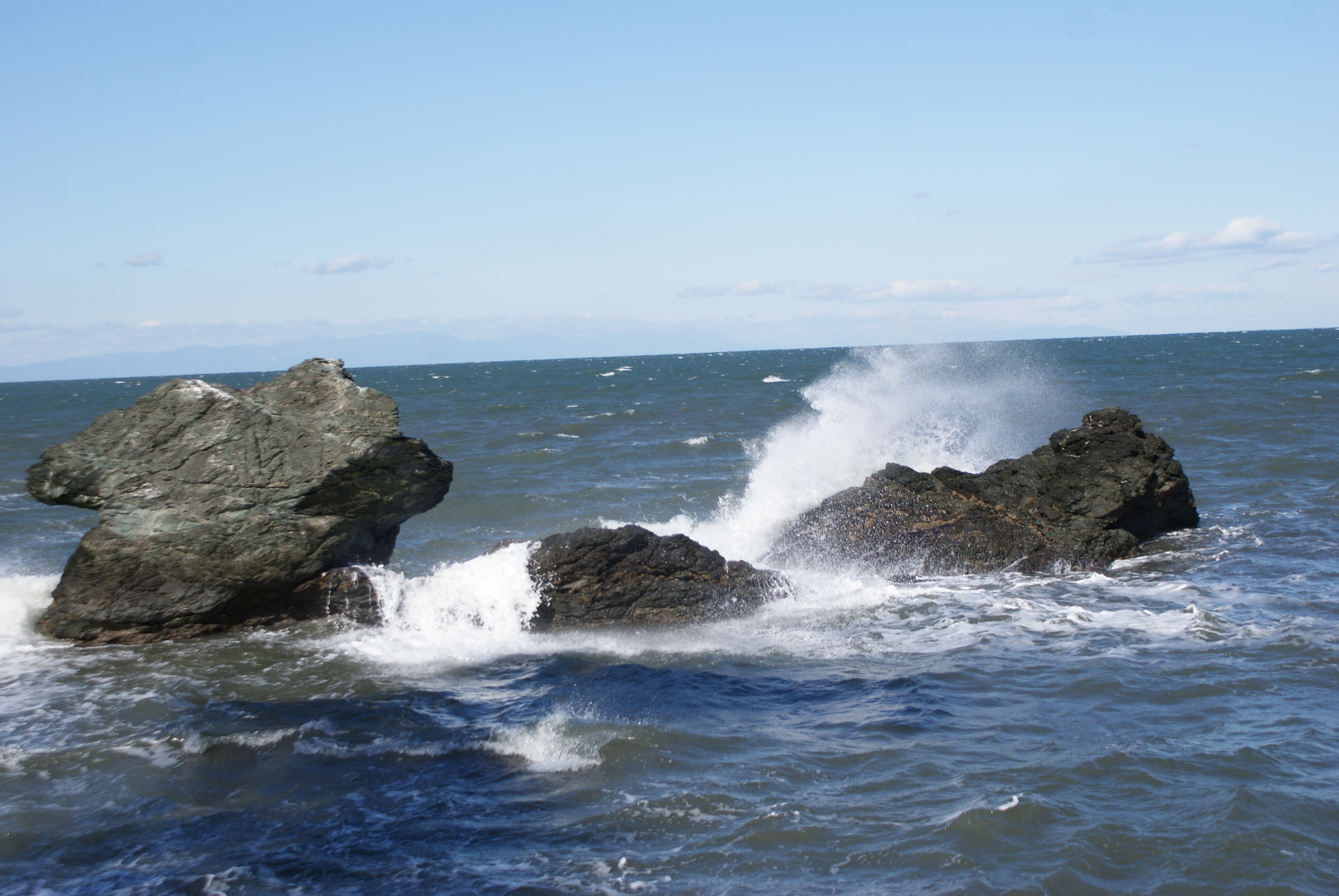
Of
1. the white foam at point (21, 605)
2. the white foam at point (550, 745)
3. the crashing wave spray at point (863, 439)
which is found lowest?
the white foam at point (550, 745)

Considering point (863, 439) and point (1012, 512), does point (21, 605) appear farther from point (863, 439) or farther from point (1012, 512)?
point (863, 439)

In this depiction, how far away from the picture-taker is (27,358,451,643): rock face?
25.7 ft

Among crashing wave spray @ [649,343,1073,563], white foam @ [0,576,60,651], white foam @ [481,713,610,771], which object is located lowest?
white foam @ [481,713,610,771]

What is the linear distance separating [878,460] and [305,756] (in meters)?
10.3

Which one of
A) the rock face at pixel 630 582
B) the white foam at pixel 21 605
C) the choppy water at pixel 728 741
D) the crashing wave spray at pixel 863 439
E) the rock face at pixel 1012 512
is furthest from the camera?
the crashing wave spray at pixel 863 439

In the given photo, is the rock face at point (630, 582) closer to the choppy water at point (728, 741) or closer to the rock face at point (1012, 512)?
the choppy water at point (728, 741)

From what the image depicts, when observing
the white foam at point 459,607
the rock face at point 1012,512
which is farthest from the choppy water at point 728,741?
the rock face at point 1012,512

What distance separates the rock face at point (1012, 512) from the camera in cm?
1002

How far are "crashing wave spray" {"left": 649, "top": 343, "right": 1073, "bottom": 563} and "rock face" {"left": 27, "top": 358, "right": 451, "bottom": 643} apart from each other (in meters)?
4.61

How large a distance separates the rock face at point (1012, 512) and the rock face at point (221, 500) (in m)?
4.70

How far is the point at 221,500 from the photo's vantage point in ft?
25.9

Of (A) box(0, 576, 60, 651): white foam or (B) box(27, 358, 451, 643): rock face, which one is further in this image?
(A) box(0, 576, 60, 651): white foam

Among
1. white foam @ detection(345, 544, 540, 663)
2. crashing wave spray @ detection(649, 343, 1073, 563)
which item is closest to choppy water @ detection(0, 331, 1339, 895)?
white foam @ detection(345, 544, 540, 663)

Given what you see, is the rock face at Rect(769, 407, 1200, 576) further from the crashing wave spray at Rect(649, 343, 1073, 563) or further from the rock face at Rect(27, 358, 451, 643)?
the rock face at Rect(27, 358, 451, 643)
